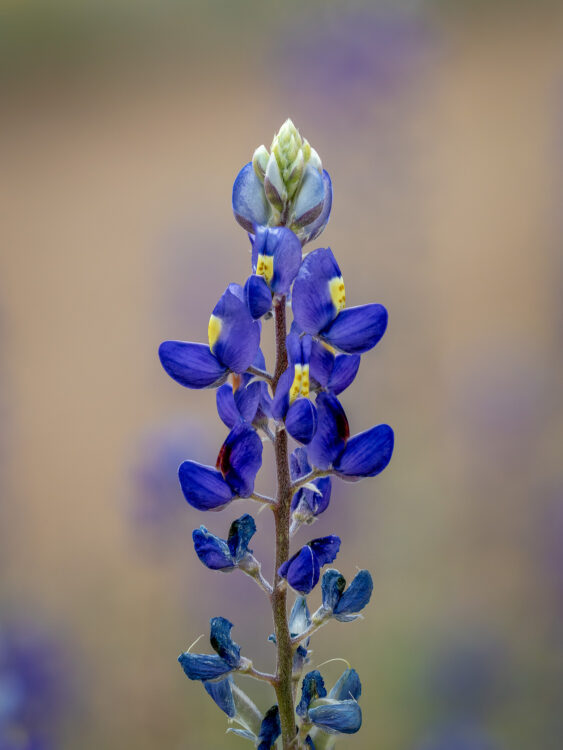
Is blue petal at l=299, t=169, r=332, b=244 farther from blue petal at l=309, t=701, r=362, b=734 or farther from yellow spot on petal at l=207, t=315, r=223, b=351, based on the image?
blue petal at l=309, t=701, r=362, b=734

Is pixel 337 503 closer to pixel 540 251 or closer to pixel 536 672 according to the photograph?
pixel 536 672

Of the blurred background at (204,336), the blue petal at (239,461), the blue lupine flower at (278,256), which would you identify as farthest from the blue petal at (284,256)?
the blurred background at (204,336)

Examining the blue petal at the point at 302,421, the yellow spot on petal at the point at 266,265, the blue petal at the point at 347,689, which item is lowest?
the blue petal at the point at 347,689

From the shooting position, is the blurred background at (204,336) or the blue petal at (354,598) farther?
the blurred background at (204,336)

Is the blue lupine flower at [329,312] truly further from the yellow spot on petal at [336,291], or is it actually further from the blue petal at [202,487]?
the blue petal at [202,487]

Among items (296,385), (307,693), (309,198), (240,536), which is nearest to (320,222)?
(309,198)

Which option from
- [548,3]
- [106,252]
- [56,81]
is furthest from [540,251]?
[56,81]

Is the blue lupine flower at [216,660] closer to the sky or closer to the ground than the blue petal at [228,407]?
closer to the ground
